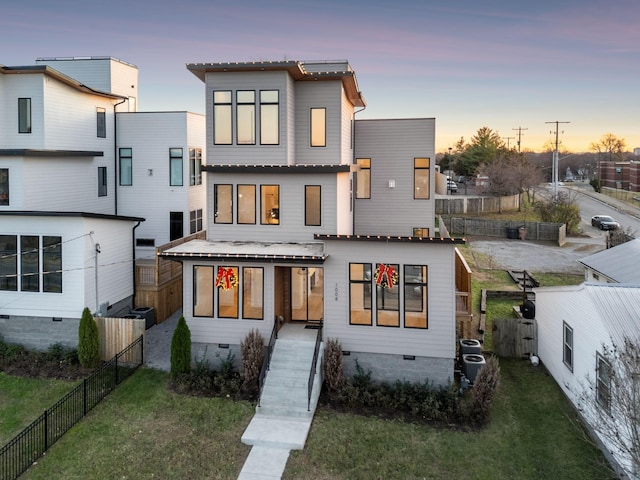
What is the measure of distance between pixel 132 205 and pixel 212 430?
15648 mm

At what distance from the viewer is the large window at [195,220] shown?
24.4m

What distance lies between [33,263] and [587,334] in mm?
17109

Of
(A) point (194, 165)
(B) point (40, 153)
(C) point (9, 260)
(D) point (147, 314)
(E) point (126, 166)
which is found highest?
(A) point (194, 165)

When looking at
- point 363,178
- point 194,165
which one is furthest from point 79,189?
point 363,178

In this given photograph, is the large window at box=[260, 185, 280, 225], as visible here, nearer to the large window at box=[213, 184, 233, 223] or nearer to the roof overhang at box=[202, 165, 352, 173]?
the roof overhang at box=[202, 165, 352, 173]

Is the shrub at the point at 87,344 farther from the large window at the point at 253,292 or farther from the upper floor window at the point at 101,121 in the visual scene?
the upper floor window at the point at 101,121

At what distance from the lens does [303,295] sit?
16.1 meters

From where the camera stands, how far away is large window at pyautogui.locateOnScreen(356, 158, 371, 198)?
20.7m

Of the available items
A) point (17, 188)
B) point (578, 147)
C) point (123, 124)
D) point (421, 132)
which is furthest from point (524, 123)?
point (17, 188)

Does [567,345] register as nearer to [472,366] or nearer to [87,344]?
[472,366]

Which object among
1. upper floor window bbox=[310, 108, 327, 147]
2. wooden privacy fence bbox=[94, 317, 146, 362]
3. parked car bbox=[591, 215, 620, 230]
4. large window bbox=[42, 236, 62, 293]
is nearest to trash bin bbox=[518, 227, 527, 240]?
parked car bbox=[591, 215, 620, 230]

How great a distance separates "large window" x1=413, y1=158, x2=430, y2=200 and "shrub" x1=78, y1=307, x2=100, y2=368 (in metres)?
13.7

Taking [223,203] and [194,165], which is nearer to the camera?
[223,203]

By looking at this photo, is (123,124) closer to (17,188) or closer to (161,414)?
(17,188)
